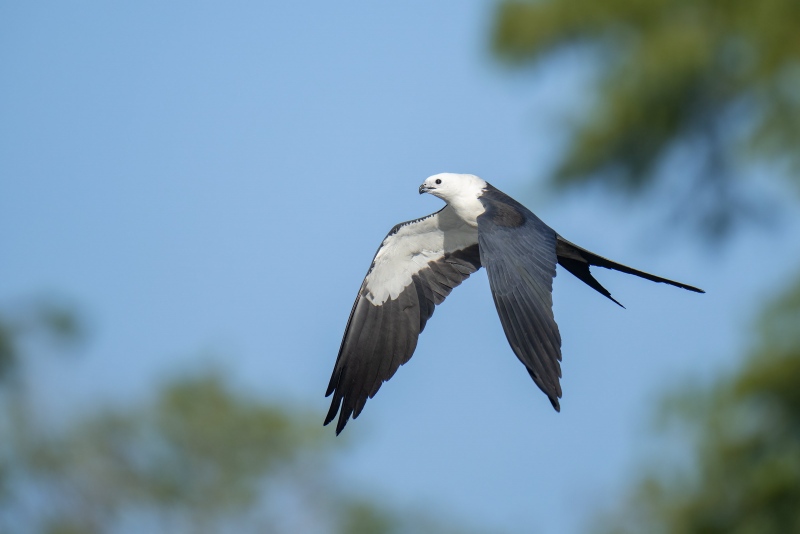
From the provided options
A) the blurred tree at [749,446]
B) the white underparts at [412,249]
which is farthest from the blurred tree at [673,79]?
the white underparts at [412,249]

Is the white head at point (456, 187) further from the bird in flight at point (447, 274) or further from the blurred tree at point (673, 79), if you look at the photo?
the blurred tree at point (673, 79)

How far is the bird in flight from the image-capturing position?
561 centimetres

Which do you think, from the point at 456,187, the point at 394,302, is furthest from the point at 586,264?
the point at 394,302

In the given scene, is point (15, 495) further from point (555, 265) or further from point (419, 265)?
point (555, 265)

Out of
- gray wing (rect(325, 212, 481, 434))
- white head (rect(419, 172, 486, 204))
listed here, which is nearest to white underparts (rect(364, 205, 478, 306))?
gray wing (rect(325, 212, 481, 434))

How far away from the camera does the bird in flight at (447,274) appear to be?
18.4ft

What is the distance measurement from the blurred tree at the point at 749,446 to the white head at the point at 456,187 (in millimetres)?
5979

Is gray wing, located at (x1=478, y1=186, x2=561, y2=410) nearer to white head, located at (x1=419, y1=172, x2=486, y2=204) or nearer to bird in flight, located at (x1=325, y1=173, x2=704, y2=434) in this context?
bird in flight, located at (x1=325, y1=173, x2=704, y2=434)

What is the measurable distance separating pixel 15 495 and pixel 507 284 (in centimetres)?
1556

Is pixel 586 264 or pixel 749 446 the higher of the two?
pixel 749 446

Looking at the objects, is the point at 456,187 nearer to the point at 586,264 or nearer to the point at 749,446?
the point at 586,264

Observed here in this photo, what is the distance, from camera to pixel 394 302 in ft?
23.7

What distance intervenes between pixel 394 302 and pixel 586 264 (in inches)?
44.5

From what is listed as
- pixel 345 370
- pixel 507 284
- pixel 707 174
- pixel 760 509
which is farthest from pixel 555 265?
pixel 707 174
